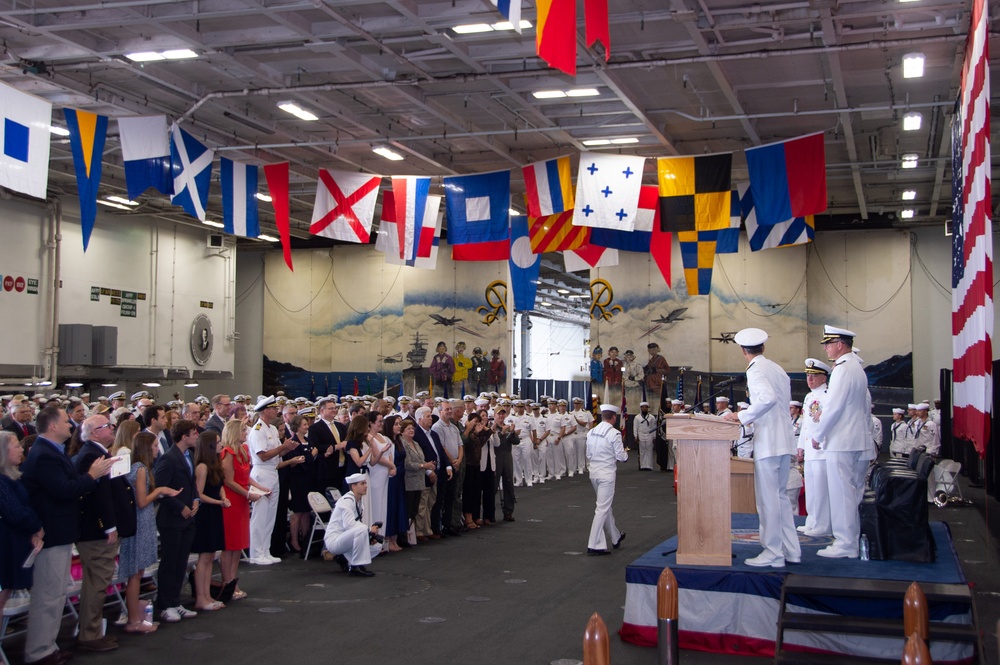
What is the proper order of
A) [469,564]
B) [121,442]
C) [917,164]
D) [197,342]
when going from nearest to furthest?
1. [121,442]
2. [469,564]
3. [917,164]
4. [197,342]

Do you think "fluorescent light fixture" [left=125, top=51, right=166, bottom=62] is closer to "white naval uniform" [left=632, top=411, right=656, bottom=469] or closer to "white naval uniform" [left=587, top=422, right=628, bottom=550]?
"white naval uniform" [left=587, top=422, right=628, bottom=550]

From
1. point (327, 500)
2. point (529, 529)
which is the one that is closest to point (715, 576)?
point (327, 500)

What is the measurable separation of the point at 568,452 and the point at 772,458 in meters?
15.9

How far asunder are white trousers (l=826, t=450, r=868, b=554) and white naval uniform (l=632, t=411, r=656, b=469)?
16372 mm

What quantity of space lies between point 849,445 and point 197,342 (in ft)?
80.2

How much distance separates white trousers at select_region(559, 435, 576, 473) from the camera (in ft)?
73.5

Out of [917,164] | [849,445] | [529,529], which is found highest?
[917,164]

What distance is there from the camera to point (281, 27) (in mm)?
13641

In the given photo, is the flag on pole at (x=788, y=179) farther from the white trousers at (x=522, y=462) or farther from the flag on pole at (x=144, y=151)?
the flag on pole at (x=144, y=151)

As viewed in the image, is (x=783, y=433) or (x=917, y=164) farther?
(x=917, y=164)

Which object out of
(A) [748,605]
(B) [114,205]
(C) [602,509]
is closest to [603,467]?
(C) [602,509]

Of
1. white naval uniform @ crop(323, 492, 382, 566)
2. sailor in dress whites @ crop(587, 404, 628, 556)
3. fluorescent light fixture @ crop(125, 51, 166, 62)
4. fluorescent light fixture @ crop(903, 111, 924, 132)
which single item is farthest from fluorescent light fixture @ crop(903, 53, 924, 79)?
fluorescent light fixture @ crop(125, 51, 166, 62)

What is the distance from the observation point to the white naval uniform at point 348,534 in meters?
9.28

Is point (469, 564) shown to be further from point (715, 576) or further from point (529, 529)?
point (715, 576)
